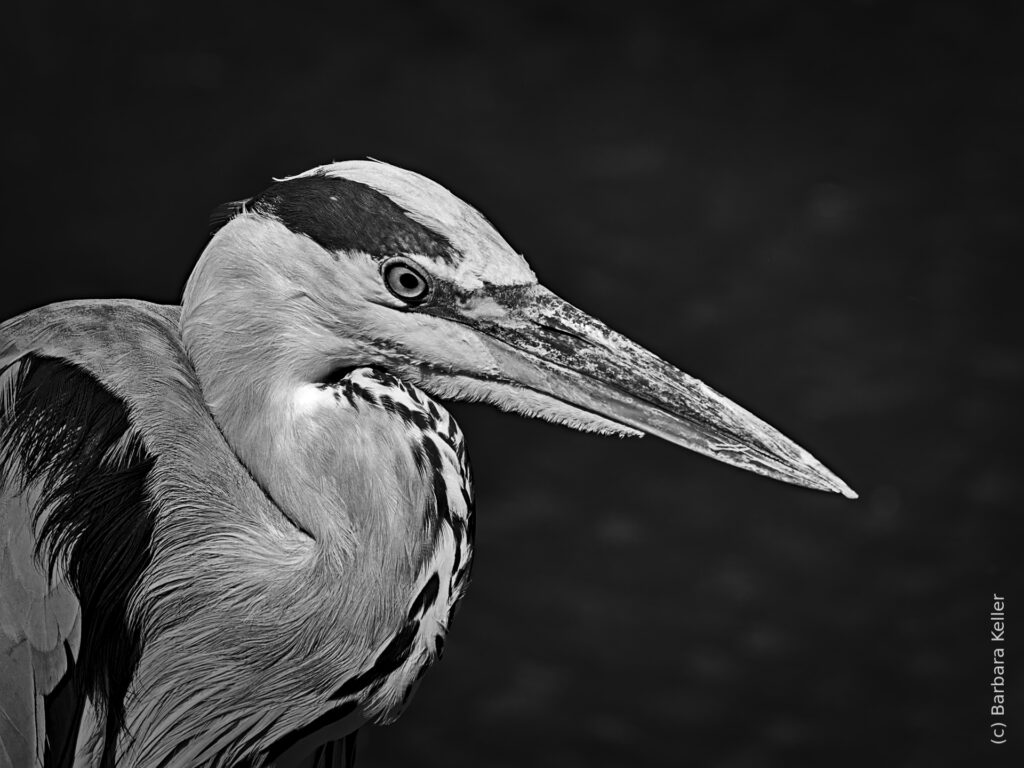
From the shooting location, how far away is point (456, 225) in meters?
1.28

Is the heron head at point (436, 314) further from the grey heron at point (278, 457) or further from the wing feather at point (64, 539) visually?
the wing feather at point (64, 539)

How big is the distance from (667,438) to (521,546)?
1745 millimetres

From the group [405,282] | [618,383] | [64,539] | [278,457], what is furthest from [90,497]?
[618,383]

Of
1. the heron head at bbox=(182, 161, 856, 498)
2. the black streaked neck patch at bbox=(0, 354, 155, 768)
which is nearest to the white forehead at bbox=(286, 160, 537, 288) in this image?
the heron head at bbox=(182, 161, 856, 498)

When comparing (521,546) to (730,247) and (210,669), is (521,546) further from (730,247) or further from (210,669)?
(210,669)

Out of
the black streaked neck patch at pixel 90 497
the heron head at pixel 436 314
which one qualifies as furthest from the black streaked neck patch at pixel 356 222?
the black streaked neck patch at pixel 90 497

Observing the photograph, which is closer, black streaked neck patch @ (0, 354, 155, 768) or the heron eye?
the heron eye

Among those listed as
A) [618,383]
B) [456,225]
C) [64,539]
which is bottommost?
[64,539]

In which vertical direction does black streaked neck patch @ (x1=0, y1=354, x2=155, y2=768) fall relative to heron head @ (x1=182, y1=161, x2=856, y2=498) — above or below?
below

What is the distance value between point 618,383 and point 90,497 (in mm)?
550

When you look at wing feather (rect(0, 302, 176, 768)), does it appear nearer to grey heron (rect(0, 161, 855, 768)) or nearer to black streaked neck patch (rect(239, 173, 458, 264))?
grey heron (rect(0, 161, 855, 768))

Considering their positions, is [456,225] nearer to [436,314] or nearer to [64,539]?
[436,314]

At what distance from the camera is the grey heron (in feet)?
4.31

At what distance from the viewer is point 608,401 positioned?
53.8 inches
